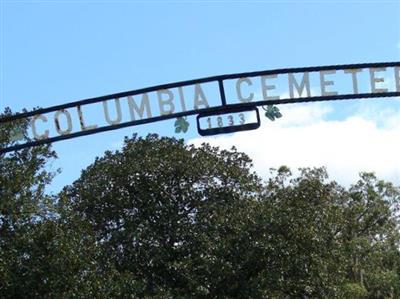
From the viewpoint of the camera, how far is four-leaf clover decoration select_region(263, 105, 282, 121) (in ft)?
27.8

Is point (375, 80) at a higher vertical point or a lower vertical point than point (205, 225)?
higher

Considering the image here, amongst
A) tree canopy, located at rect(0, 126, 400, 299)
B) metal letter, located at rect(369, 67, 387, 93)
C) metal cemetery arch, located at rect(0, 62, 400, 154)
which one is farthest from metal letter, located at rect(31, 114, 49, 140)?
tree canopy, located at rect(0, 126, 400, 299)

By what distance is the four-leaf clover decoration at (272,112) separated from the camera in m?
8.48

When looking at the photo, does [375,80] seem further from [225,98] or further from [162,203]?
[162,203]

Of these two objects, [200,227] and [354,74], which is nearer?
[354,74]

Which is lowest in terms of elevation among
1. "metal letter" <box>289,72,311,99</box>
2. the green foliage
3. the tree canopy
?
the tree canopy

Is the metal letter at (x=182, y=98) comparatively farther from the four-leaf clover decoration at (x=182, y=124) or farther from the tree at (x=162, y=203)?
the tree at (x=162, y=203)

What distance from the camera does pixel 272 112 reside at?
8.51m

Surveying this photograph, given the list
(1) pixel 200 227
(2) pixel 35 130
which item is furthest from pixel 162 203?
(2) pixel 35 130

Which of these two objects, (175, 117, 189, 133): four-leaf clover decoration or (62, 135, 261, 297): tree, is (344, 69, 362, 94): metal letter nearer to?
(175, 117, 189, 133): four-leaf clover decoration

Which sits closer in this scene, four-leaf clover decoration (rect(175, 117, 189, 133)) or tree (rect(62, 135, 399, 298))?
four-leaf clover decoration (rect(175, 117, 189, 133))

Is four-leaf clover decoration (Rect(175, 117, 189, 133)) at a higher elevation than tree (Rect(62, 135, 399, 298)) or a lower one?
higher

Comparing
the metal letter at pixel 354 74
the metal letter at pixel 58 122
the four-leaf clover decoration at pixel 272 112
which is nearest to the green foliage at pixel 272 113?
the four-leaf clover decoration at pixel 272 112

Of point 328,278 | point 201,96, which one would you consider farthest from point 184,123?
point 328,278
